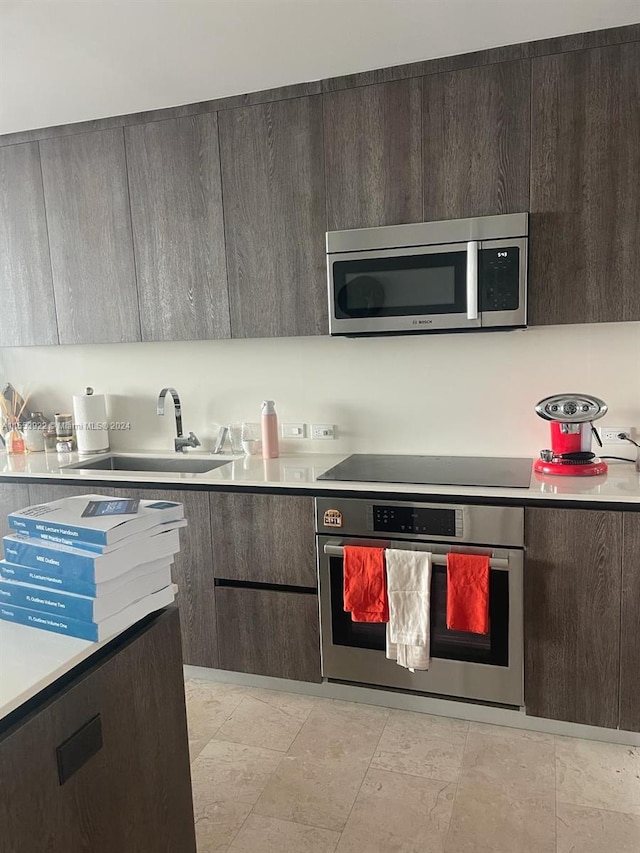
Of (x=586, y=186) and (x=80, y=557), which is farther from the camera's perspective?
(x=586, y=186)

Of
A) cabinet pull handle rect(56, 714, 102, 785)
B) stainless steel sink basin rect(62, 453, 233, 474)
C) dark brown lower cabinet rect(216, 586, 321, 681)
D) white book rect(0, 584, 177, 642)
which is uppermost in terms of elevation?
white book rect(0, 584, 177, 642)

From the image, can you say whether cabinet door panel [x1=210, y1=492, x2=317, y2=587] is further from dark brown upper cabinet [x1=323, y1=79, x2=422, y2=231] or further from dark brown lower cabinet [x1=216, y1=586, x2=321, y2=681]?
dark brown upper cabinet [x1=323, y1=79, x2=422, y2=231]

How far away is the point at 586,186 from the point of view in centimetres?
236

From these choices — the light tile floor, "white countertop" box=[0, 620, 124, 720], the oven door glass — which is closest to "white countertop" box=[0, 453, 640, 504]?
the oven door glass

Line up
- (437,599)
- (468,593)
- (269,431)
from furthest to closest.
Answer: (269,431)
(437,599)
(468,593)

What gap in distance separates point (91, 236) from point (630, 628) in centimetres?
280

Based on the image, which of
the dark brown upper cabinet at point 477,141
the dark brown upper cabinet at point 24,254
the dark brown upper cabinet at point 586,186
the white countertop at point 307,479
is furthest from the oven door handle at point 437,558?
the dark brown upper cabinet at point 24,254

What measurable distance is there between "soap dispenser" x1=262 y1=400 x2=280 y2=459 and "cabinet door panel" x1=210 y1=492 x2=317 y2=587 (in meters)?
0.43

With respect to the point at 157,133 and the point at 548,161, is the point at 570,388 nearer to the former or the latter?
the point at 548,161

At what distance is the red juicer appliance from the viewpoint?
244 centimetres

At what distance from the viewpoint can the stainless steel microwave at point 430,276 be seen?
2.43 m

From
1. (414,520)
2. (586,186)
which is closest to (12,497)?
(414,520)

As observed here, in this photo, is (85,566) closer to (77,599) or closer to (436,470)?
(77,599)

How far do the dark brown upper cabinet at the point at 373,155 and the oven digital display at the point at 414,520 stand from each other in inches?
44.5
